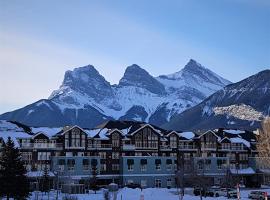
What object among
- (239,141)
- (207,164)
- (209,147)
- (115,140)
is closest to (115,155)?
(115,140)

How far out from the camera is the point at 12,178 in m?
55.4

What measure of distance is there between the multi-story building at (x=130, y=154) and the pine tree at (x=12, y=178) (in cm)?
3650

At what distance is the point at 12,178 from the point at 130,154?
56.8 metres

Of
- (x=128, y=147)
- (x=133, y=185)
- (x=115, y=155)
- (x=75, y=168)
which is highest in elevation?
(x=128, y=147)

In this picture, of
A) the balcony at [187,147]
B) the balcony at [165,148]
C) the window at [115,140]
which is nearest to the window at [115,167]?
the window at [115,140]

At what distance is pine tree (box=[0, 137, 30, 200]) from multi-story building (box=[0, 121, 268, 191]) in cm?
3650

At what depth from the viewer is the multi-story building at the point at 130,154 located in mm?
102438

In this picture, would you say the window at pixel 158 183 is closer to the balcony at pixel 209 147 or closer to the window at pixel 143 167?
the window at pixel 143 167

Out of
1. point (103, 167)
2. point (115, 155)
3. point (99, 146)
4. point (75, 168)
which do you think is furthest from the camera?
point (115, 155)

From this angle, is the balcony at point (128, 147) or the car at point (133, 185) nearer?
the car at point (133, 185)

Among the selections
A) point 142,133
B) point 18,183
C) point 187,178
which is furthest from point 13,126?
point 18,183

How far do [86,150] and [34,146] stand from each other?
38.0 ft

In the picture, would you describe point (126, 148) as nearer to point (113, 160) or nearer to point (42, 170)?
point (113, 160)

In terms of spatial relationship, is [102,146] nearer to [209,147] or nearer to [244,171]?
[209,147]
